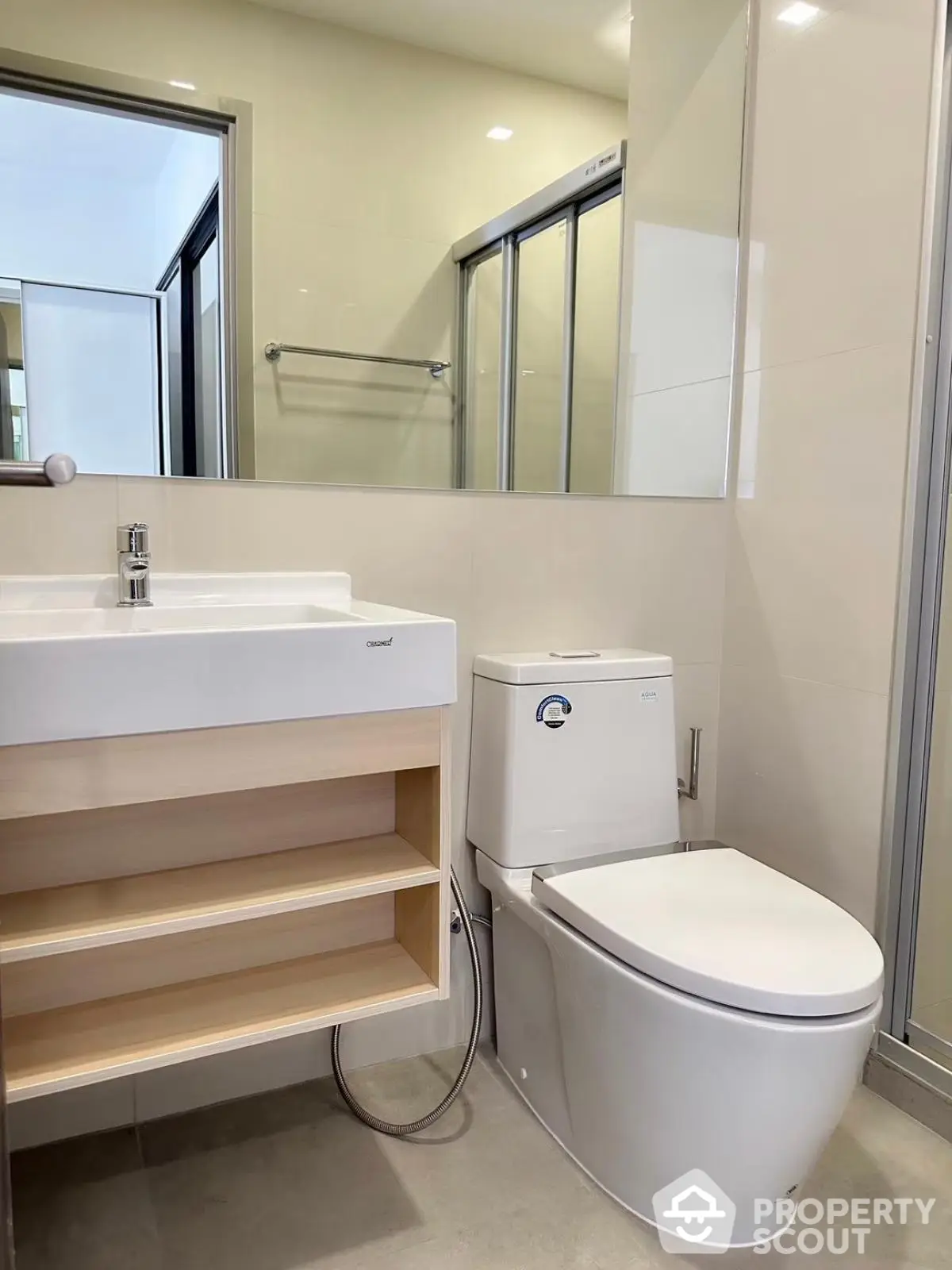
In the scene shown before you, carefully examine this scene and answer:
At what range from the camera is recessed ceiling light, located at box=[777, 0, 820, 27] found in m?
1.61

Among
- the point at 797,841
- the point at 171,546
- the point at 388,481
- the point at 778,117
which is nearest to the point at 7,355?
the point at 171,546

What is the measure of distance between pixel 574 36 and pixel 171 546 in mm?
1190

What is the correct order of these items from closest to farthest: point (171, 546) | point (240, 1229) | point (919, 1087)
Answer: point (240, 1229), point (171, 546), point (919, 1087)

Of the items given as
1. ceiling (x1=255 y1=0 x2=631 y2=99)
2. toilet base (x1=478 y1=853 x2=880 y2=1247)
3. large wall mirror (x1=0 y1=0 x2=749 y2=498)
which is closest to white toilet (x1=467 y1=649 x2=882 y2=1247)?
toilet base (x1=478 y1=853 x2=880 y2=1247)

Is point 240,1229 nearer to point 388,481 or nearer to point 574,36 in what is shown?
point 388,481

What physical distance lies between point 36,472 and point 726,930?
3.18 feet

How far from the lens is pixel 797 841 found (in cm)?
171

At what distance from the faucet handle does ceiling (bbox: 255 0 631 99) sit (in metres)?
0.87

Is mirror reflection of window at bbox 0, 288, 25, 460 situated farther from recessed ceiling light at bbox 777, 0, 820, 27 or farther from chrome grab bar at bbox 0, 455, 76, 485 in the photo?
recessed ceiling light at bbox 777, 0, 820, 27

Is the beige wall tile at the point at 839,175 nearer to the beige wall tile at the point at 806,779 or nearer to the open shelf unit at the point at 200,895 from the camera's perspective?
the beige wall tile at the point at 806,779

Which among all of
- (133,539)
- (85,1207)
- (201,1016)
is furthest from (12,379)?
(85,1207)

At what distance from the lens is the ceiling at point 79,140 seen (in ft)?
4.23

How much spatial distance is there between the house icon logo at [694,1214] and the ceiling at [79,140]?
1610 mm

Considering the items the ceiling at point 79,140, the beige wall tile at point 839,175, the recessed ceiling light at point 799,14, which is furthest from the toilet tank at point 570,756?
the recessed ceiling light at point 799,14
